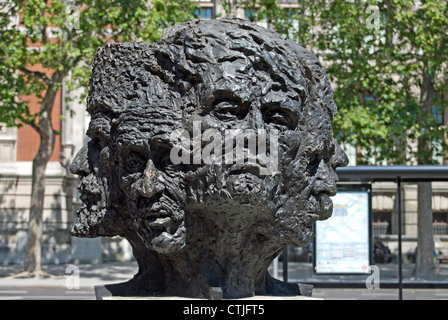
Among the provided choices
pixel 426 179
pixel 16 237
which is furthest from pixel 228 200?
pixel 16 237

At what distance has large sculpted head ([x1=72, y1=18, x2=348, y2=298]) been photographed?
16.4ft

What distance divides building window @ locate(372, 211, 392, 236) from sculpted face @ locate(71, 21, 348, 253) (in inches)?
180

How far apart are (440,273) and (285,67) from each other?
5904 millimetres

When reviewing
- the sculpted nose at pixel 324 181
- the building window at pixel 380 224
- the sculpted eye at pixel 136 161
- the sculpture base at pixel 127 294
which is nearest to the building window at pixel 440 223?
the building window at pixel 380 224

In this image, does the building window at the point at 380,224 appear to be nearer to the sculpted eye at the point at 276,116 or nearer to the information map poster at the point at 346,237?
the information map poster at the point at 346,237

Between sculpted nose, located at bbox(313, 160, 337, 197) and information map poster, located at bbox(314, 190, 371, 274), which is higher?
sculpted nose, located at bbox(313, 160, 337, 197)

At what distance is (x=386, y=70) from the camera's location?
18.3 meters

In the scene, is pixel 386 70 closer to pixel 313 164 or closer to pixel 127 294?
pixel 313 164

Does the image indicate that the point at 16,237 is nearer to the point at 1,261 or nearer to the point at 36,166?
the point at 1,261

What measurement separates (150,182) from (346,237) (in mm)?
5504

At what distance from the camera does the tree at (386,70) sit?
1728 centimetres

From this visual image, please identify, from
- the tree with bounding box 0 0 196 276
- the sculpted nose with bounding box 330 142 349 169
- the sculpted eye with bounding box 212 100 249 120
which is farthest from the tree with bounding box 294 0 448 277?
the sculpted eye with bounding box 212 100 249 120

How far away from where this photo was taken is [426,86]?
18.9 metres

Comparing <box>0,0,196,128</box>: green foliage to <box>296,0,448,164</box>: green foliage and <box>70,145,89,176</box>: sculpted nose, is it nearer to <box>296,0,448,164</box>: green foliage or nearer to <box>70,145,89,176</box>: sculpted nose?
<box>296,0,448,164</box>: green foliage
